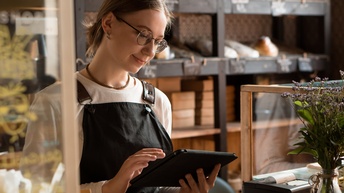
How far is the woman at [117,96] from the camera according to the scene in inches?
73.2

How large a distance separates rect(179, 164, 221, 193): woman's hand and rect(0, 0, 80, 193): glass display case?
82 centimetres

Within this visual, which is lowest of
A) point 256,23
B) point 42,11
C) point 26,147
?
point 26,147

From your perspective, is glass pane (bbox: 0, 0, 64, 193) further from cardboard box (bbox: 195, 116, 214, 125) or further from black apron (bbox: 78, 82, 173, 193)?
cardboard box (bbox: 195, 116, 214, 125)

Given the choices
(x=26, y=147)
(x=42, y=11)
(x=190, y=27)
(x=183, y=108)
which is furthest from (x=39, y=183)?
(x=190, y=27)

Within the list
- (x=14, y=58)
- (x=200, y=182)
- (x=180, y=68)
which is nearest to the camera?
(x=14, y=58)

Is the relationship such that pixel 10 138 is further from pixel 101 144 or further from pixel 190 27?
pixel 190 27

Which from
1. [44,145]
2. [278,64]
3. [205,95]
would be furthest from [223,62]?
[44,145]

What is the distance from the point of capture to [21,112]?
97cm

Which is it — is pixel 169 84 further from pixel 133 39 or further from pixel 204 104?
pixel 133 39

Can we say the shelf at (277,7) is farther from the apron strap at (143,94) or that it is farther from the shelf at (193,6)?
the apron strap at (143,94)

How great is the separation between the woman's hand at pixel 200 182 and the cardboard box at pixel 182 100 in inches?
80.2

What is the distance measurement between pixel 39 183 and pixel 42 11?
0.93 ft

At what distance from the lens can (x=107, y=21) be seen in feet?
6.40

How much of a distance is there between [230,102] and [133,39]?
2500mm
